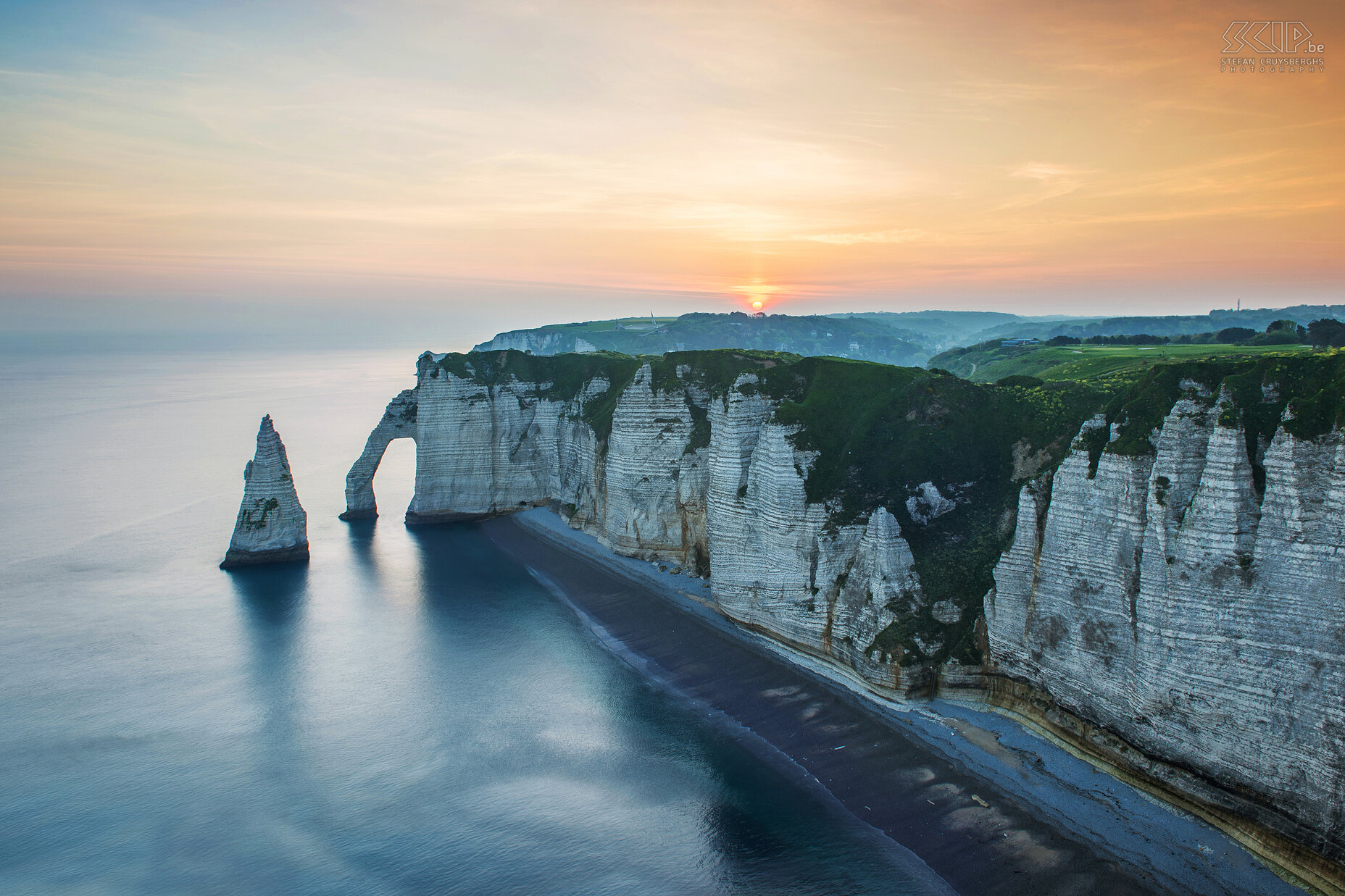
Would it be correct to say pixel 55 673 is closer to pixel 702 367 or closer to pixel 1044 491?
pixel 702 367

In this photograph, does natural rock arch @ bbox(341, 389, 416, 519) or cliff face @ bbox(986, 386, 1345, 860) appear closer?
cliff face @ bbox(986, 386, 1345, 860)

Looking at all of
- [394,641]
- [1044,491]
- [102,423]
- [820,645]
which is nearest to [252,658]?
[394,641]

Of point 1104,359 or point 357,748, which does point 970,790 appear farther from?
point 1104,359

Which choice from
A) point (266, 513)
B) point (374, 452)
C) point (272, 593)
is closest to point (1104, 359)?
point (272, 593)

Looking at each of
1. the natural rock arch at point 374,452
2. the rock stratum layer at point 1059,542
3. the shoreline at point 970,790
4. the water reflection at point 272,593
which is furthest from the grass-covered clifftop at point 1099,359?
the natural rock arch at point 374,452

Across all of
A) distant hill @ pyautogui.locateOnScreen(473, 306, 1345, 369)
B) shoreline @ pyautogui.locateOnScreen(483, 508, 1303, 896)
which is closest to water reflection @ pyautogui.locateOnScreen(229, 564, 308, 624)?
shoreline @ pyautogui.locateOnScreen(483, 508, 1303, 896)

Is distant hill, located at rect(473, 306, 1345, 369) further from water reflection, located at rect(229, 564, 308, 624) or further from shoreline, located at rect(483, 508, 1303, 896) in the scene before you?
shoreline, located at rect(483, 508, 1303, 896)
